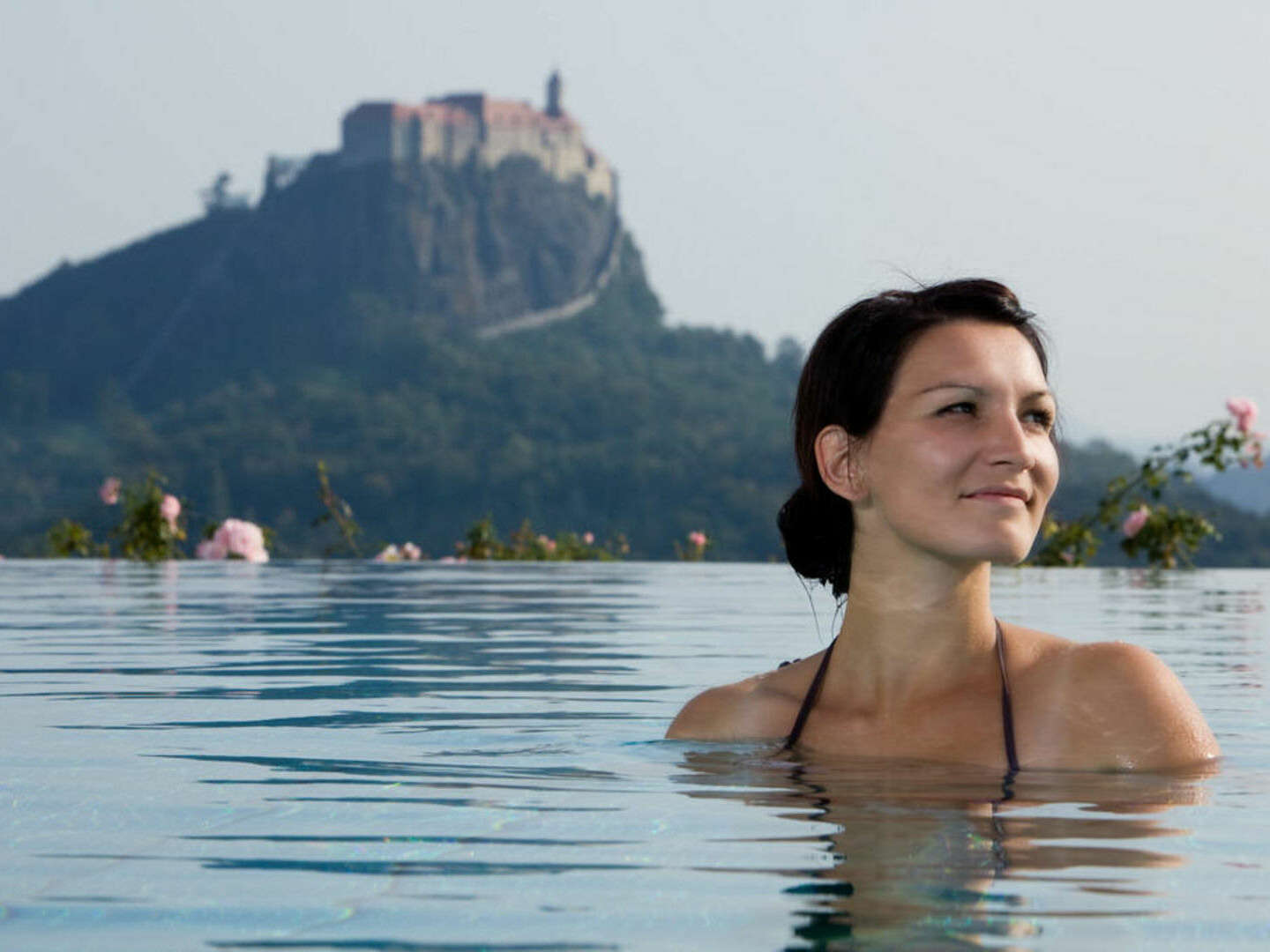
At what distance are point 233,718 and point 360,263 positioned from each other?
546ft

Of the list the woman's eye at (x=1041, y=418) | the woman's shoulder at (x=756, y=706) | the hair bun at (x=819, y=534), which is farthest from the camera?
the woman's shoulder at (x=756, y=706)

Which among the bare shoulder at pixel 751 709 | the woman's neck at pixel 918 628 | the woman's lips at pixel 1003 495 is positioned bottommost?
the bare shoulder at pixel 751 709

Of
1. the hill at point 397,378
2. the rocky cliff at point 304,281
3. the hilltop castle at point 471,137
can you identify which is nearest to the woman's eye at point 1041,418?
the hill at point 397,378

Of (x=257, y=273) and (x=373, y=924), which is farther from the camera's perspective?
(x=257, y=273)

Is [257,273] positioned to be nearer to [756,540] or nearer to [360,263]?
[360,263]

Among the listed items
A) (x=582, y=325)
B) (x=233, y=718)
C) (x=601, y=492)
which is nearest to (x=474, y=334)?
(x=582, y=325)

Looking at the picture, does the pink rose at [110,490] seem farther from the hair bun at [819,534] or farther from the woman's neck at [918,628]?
the woman's neck at [918,628]

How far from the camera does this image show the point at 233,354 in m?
163

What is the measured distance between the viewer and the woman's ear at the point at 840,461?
4152 millimetres

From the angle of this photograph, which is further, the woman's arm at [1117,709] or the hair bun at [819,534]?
the hair bun at [819,534]

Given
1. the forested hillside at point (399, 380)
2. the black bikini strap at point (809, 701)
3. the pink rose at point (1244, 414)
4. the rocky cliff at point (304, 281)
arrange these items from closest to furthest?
the black bikini strap at point (809, 701), the pink rose at point (1244, 414), the forested hillside at point (399, 380), the rocky cliff at point (304, 281)

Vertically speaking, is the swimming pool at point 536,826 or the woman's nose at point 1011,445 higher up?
the woman's nose at point 1011,445

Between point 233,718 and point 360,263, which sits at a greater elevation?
point 360,263

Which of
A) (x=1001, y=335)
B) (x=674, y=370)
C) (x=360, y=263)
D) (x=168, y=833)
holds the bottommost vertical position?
(x=168, y=833)
